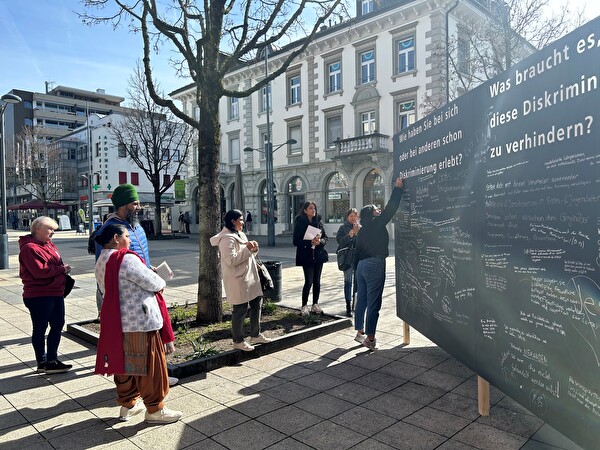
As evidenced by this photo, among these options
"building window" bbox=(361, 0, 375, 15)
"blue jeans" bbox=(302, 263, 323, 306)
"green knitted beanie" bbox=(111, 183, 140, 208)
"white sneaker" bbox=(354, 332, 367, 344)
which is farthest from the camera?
"building window" bbox=(361, 0, 375, 15)

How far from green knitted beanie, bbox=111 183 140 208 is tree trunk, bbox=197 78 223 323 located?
1485mm

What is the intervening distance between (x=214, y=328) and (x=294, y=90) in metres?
25.9

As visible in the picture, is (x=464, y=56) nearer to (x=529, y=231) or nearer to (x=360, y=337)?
(x=360, y=337)

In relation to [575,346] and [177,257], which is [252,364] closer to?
[575,346]

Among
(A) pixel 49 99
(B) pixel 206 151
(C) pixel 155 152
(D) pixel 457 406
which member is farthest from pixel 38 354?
(A) pixel 49 99

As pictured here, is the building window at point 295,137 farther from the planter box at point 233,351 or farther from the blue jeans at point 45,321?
the blue jeans at point 45,321

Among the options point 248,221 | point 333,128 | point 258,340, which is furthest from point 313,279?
point 248,221

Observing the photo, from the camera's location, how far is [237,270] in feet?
16.3

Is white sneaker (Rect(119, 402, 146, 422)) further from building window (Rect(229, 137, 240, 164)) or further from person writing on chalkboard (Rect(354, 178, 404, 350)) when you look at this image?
building window (Rect(229, 137, 240, 164))

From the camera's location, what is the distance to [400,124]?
2406 centimetres

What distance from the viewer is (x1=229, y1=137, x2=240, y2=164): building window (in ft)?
111

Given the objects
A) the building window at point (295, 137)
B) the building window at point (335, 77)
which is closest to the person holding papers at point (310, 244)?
the building window at point (335, 77)

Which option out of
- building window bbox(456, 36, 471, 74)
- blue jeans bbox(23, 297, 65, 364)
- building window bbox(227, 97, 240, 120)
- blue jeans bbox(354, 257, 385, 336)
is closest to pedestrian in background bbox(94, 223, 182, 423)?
blue jeans bbox(23, 297, 65, 364)

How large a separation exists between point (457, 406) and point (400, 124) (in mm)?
21675
